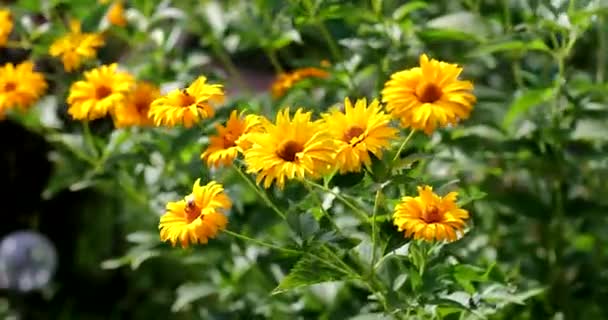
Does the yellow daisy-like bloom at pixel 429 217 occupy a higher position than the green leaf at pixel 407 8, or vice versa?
the green leaf at pixel 407 8

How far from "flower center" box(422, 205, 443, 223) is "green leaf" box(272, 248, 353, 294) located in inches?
4.0

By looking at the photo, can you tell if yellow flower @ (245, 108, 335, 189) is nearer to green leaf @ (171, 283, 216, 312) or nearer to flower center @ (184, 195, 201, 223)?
flower center @ (184, 195, 201, 223)

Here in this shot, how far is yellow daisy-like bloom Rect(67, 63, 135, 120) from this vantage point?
107 centimetres

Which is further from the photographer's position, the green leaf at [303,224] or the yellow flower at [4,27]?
the yellow flower at [4,27]

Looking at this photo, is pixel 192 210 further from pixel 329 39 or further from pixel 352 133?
pixel 329 39

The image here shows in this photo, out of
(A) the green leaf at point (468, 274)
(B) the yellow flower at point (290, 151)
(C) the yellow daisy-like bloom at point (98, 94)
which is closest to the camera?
(B) the yellow flower at point (290, 151)

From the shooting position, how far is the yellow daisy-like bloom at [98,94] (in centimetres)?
107

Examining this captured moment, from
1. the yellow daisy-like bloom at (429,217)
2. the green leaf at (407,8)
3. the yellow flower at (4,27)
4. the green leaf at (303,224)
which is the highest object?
the yellow flower at (4,27)

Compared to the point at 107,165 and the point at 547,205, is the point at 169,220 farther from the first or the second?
the point at 547,205

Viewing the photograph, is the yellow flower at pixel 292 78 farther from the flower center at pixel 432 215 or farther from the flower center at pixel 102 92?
the flower center at pixel 432 215

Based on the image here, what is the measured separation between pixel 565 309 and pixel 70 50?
66 centimetres

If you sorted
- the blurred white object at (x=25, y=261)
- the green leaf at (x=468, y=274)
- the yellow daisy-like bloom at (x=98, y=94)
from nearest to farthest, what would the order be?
the green leaf at (x=468, y=274)
the yellow daisy-like bloom at (x=98, y=94)
the blurred white object at (x=25, y=261)

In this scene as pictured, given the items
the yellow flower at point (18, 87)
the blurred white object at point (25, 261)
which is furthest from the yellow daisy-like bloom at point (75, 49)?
the blurred white object at point (25, 261)

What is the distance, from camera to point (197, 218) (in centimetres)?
82
